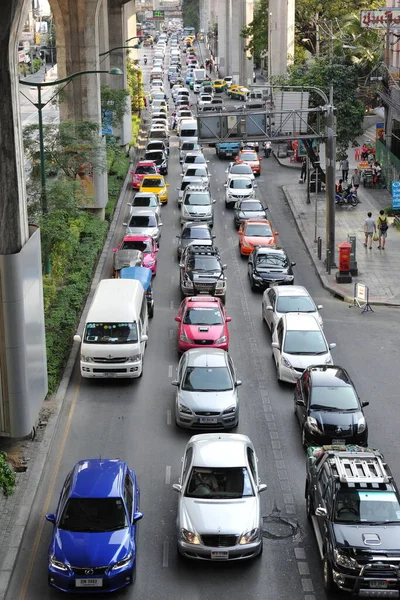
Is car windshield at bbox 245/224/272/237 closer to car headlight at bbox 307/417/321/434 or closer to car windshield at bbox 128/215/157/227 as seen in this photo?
car windshield at bbox 128/215/157/227

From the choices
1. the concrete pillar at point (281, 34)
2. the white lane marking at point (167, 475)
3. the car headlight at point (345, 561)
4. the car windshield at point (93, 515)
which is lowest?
the white lane marking at point (167, 475)

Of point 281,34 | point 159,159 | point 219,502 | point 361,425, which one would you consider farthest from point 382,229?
point 281,34

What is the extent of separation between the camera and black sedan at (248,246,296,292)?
36.7m

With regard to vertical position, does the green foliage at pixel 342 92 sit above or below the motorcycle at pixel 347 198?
above

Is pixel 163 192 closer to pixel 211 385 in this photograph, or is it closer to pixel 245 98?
pixel 211 385

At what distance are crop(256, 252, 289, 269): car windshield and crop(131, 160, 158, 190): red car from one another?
65.6 feet

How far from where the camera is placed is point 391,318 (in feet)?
112

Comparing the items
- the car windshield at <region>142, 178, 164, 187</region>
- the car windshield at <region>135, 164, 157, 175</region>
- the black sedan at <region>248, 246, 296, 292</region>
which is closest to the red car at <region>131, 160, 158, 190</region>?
the car windshield at <region>135, 164, 157, 175</region>

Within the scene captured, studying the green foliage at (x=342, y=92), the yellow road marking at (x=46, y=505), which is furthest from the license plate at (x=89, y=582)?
the green foliage at (x=342, y=92)

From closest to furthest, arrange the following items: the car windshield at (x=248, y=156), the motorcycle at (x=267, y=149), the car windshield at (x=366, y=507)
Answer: the car windshield at (x=366, y=507) < the car windshield at (x=248, y=156) < the motorcycle at (x=267, y=149)

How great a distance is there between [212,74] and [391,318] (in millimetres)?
116237

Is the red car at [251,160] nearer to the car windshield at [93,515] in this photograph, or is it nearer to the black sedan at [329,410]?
the black sedan at [329,410]

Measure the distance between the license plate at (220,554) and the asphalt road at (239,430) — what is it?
31cm

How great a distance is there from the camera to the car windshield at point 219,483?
18906 millimetres
